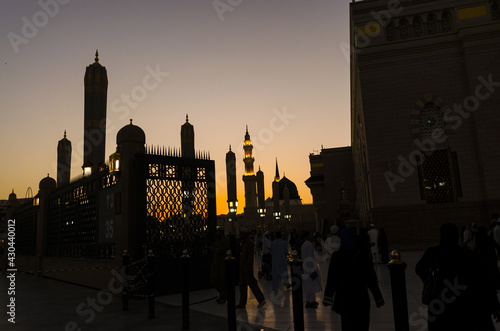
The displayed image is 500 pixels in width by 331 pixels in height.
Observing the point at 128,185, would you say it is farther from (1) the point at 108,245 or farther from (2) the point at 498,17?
(2) the point at 498,17

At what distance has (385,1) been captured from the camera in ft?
60.8

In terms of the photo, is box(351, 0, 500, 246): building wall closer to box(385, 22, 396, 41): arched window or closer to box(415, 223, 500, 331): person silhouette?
box(385, 22, 396, 41): arched window

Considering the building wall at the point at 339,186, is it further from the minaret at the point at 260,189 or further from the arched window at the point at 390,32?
the arched window at the point at 390,32

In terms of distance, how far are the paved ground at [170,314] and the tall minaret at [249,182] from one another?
5748 cm

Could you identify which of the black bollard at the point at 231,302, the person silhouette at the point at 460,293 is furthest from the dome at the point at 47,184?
the person silhouette at the point at 460,293

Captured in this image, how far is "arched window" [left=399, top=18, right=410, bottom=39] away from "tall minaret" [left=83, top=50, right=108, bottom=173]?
89.6 ft

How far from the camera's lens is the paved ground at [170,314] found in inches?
208

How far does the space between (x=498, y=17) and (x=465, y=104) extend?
470 centimetres

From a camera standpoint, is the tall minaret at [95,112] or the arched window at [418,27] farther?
the tall minaret at [95,112]

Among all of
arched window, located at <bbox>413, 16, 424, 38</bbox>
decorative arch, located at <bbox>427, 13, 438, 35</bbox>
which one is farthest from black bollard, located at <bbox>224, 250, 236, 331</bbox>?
decorative arch, located at <bbox>427, 13, 438, 35</bbox>

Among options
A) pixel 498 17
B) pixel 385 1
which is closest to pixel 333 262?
pixel 385 1

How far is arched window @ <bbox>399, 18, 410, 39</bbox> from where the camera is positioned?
18.5 metres

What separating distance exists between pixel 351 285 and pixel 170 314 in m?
3.81

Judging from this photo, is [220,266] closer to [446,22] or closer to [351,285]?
[351,285]
